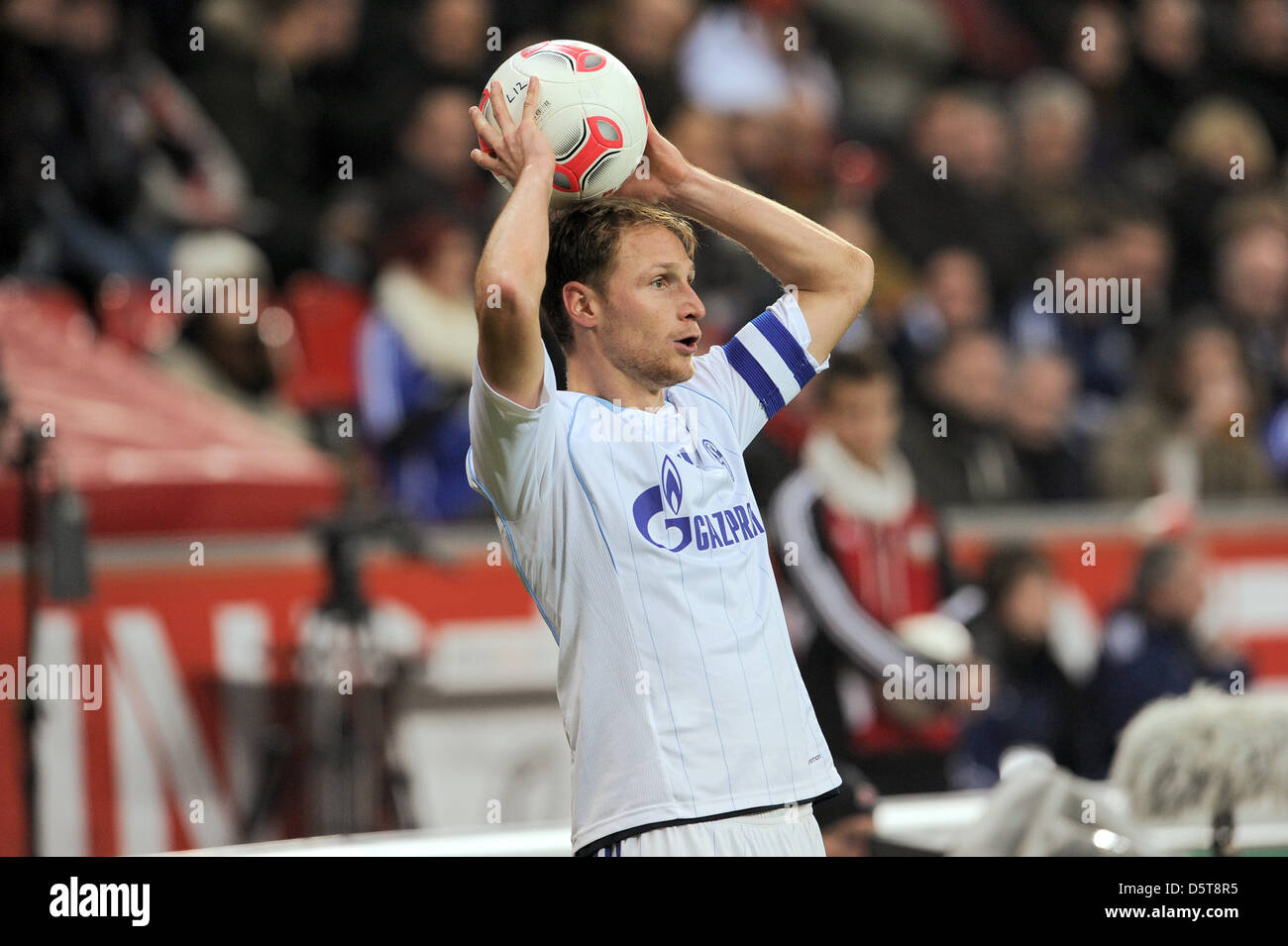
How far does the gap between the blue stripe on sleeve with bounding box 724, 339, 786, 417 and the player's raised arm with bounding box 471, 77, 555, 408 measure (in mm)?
696

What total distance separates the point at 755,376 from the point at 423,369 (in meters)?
4.14

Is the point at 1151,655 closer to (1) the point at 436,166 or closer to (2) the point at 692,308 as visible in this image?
(1) the point at 436,166

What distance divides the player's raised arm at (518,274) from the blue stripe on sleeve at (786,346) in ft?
2.31

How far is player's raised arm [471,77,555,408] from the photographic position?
3264mm

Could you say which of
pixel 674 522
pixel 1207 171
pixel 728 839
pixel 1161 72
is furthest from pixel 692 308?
pixel 1161 72

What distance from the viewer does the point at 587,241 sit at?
3750 millimetres

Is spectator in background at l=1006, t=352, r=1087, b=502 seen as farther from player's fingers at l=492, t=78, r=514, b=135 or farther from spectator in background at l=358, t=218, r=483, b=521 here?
A: player's fingers at l=492, t=78, r=514, b=135

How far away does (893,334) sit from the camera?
9.42m

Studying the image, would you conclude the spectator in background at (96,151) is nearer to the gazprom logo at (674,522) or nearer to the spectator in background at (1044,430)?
the spectator in background at (1044,430)

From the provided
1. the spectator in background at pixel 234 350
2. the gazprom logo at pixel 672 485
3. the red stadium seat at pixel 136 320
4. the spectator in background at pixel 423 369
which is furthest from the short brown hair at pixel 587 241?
the red stadium seat at pixel 136 320

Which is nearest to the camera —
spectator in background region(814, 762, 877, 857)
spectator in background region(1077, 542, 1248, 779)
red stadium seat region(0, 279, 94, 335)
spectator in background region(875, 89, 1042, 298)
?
spectator in background region(814, 762, 877, 857)

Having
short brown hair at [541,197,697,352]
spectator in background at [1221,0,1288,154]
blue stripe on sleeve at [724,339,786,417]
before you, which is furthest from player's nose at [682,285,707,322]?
spectator in background at [1221,0,1288,154]

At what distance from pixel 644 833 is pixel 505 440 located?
839 millimetres
